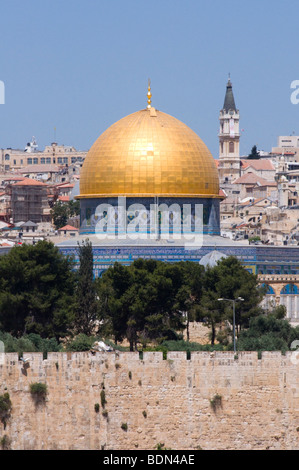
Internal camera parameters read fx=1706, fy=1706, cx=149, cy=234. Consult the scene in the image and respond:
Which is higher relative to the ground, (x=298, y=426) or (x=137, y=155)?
(x=137, y=155)

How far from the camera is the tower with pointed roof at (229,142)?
147m

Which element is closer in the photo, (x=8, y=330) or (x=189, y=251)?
(x=8, y=330)

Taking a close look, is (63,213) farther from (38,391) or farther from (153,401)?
(38,391)

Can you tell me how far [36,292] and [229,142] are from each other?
3989 inches

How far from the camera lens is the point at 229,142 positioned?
14812cm

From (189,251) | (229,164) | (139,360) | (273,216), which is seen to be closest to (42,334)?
(139,360)

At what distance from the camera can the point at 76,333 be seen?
4731 cm

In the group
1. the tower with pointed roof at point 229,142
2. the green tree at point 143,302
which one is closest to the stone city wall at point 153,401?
the green tree at point 143,302

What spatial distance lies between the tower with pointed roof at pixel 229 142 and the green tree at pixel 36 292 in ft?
318

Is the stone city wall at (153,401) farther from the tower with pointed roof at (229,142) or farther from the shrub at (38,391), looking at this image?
the tower with pointed roof at (229,142)

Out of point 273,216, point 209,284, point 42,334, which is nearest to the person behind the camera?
point 42,334

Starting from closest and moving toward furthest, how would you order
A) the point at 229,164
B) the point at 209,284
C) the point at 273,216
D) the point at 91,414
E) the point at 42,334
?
1. the point at 91,414
2. the point at 42,334
3. the point at 209,284
4. the point at 273,216
5. the point at 229,164
